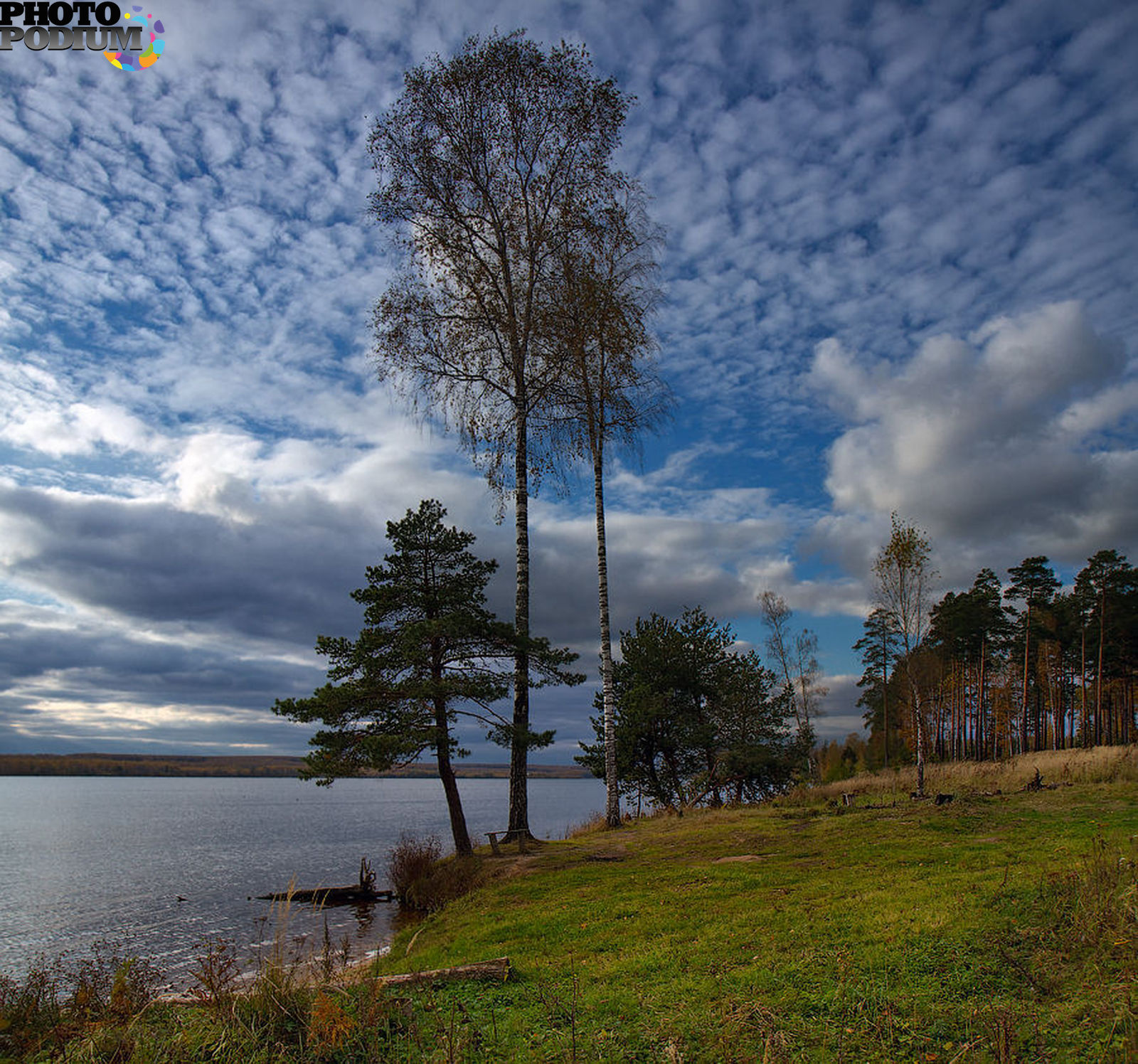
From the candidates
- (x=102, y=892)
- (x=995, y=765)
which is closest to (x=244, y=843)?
(x=102, y=892)

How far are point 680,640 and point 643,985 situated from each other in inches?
878

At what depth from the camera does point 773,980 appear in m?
5.90

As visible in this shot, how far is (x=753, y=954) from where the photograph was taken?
22.0ft

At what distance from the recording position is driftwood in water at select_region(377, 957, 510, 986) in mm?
6457

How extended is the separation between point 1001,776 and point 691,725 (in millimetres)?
10097

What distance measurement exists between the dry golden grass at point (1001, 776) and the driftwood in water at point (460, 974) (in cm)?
1647


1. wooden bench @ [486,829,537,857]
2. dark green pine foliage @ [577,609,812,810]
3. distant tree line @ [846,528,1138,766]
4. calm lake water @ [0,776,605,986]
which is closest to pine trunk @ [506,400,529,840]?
wooden bench @ [486,829,537,857]

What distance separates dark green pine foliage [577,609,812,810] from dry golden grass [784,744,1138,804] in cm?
296

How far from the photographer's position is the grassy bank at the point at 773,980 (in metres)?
4.73

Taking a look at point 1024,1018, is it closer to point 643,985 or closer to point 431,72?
point 643,985

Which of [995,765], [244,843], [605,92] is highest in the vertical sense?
[605,92]

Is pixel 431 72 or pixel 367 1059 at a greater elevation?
pixel 431 72

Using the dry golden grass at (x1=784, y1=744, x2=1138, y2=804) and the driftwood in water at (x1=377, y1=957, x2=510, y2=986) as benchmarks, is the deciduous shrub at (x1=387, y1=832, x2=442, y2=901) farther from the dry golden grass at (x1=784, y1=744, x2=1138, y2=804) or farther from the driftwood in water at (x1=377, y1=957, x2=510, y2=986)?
the driftwood in water at (x1=377, y1=957, x2=510, y2=986)

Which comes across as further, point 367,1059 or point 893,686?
point 893,686
